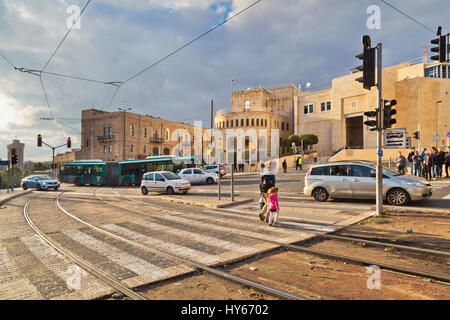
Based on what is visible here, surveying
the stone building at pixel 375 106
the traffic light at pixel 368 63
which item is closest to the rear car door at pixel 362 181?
the traffic light at pixel 368 63

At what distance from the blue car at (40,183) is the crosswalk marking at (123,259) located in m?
20.9

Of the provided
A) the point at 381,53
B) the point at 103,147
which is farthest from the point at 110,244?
the point at 103,147

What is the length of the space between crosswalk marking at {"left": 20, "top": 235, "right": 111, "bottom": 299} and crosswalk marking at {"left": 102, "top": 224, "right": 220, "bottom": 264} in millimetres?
1595

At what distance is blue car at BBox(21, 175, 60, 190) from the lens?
77.0ft

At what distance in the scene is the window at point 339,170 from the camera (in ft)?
35.4

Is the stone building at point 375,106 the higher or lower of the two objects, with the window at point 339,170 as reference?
higher

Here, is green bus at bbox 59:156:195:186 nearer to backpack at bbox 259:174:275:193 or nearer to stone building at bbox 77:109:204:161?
stone building at bbox 77:109:204:161

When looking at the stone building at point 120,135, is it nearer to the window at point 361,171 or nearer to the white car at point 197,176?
the white car at point 197,176

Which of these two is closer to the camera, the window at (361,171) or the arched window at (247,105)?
the window at (361,171)

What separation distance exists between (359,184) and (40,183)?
26921 millimetres

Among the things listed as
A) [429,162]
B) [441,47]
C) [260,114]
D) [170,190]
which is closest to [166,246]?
[170,190]

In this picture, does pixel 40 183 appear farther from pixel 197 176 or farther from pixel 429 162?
pixel 429 162

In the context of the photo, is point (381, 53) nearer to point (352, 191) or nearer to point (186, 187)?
point (352, 191)
